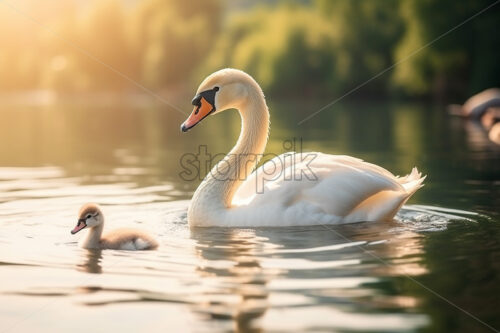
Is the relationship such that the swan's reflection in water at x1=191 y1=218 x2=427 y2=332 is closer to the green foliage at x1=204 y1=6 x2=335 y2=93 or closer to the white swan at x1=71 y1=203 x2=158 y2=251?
the white swan at x1=71 y1=203 x2=158 y2=251

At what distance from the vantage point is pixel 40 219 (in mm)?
9062

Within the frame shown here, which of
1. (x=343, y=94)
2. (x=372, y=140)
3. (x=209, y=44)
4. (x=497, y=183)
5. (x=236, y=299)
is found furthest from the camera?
(x=209, y=44)

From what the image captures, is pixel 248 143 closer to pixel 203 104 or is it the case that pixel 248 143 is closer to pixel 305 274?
pixel 203 104

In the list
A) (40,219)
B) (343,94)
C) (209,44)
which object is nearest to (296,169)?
(40,219)

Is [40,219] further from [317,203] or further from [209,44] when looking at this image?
[209,44]

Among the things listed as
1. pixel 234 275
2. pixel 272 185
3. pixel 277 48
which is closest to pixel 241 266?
pixel 234 275

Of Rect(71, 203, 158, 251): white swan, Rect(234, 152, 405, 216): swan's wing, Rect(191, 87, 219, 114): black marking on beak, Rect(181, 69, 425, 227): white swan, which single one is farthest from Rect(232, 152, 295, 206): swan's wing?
Rect(71, 203, 158, 251): white swan

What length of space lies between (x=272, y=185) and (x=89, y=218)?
1.96m

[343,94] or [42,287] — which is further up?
[343,94]

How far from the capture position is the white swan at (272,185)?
27.4ft

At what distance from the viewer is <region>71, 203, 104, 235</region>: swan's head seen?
7582 mm

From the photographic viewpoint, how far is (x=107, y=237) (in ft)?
24.7

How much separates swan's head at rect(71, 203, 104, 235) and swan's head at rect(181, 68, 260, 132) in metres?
1.55

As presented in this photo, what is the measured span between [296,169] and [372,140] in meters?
12.1
